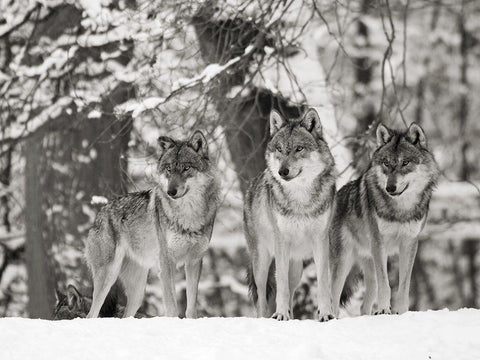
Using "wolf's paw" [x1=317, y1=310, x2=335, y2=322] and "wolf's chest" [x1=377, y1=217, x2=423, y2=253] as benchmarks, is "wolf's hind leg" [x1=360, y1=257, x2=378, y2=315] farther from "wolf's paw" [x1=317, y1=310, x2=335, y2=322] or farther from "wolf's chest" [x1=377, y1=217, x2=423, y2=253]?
"wolf's paw" [x1=317, y1=310, x2=335, y2=322]

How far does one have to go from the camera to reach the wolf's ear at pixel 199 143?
812cm

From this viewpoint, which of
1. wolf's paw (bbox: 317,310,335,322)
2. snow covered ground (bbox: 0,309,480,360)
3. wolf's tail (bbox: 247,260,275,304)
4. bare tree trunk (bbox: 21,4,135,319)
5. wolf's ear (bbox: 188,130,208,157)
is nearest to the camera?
snow covered ground (bbox: 0,309,480,360)

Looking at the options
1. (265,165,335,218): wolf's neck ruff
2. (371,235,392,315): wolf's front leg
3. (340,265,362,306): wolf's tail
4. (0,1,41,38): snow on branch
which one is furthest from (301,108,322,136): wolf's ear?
(0,1,41,38): snow on branch

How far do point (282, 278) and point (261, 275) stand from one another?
0.93 metres

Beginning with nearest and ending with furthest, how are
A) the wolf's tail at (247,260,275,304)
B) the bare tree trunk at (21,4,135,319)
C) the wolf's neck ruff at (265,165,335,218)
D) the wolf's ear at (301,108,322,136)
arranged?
the wolf's neck ruff at (265,165,335,218)
the wolf's ear at (301,108,322,136)
the wolf's tail at (247,260,275,304)
the bare tree trunk at (21,4,135,319)

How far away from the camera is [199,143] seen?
8.16m

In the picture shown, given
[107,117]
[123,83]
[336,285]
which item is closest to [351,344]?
[336,285]

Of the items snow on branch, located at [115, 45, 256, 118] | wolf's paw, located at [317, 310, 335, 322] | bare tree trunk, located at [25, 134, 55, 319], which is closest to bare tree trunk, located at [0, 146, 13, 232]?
bare tree trunk, located at [25, 134, 55, 319]

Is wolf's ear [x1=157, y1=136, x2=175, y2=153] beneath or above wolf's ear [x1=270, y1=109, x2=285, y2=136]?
beneath

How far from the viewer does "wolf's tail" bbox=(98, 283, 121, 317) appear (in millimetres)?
9273

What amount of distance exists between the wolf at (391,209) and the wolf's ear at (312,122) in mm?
648

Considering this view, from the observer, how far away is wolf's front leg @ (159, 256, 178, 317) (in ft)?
25.5

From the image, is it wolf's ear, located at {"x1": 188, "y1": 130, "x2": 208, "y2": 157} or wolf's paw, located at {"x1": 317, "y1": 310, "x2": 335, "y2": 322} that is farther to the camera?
wolf's ear, located at {"x1": 188, "y1": 130, "x2": 208, "y2": 157}

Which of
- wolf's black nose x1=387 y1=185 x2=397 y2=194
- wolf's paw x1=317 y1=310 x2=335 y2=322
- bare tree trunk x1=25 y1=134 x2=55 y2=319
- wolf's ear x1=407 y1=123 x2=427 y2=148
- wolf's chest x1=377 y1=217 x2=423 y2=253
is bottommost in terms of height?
bare tree trunk x1=25 y1=134 x2=55 y2=319
